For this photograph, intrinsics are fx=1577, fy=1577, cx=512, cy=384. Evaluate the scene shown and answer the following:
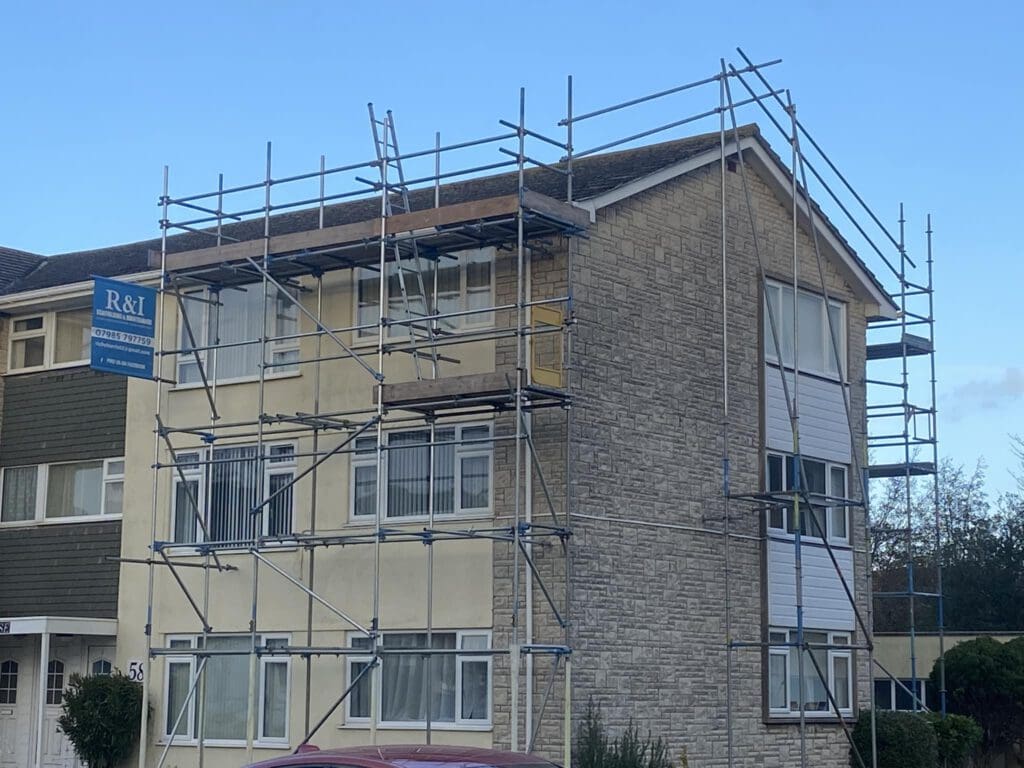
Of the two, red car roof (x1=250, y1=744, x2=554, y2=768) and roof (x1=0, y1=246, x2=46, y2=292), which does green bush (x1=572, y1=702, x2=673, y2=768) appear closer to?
red car roof (x1=250, y1=744, x2=554, y2=768)

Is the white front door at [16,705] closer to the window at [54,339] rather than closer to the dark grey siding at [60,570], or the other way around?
the dark grey siding at [60,570]

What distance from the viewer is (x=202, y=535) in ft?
72.7

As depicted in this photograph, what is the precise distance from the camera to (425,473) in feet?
66.6

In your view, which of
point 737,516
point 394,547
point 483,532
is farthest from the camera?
point 737,516

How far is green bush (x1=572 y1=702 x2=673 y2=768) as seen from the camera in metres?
18.3

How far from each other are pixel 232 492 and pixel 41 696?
4.18 m

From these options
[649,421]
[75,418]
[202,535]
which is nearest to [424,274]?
[649,421]

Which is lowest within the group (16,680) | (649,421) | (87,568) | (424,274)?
(16,680)

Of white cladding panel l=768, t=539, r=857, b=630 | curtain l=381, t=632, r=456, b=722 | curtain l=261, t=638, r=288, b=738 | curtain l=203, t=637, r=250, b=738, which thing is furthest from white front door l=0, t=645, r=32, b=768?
white cladding panel l=768, t=539, r=857, b=630

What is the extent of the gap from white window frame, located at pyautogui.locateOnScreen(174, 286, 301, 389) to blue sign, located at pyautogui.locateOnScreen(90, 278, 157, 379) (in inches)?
29.9

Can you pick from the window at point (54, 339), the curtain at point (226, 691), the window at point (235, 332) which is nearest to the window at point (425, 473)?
the window at point (235, 332)

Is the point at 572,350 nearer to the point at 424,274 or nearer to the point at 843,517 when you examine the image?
the point at 424,274

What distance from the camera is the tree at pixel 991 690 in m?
26.8

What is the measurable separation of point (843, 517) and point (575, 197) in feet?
23.5
